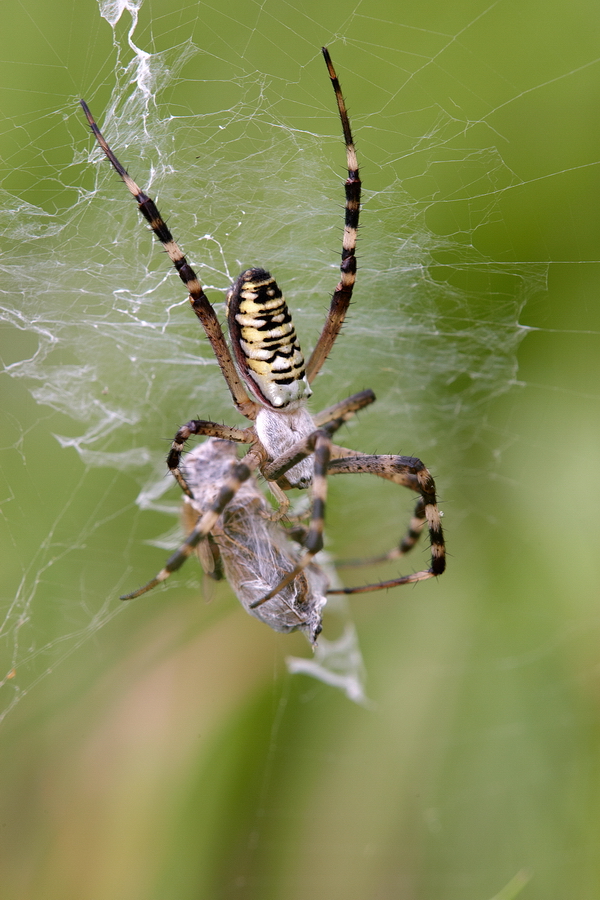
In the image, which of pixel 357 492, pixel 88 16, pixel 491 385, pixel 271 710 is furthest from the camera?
pixel 357 492

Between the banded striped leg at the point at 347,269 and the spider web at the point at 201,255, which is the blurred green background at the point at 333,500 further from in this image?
the banded striped leg at the point at 347,269

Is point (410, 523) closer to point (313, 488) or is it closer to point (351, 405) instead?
point (351, 405)

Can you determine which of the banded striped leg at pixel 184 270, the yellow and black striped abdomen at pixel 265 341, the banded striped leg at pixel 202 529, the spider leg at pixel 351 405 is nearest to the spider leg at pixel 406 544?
the spider leg at pixel 351 405

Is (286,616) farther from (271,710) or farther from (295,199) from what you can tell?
(295,199)

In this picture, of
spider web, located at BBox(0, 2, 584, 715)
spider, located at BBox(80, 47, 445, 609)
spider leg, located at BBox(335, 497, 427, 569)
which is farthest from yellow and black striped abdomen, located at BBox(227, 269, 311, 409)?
spider leg, located at BBox(335, 497, 427, 569)

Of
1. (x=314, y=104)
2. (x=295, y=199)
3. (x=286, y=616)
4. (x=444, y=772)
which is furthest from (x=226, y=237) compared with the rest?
(x=444, y=772)

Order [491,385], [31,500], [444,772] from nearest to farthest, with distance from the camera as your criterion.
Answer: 1. [31,500]
2. [444,772]
3. [491,385]

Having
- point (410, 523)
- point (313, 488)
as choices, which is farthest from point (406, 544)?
point (313, 488)
